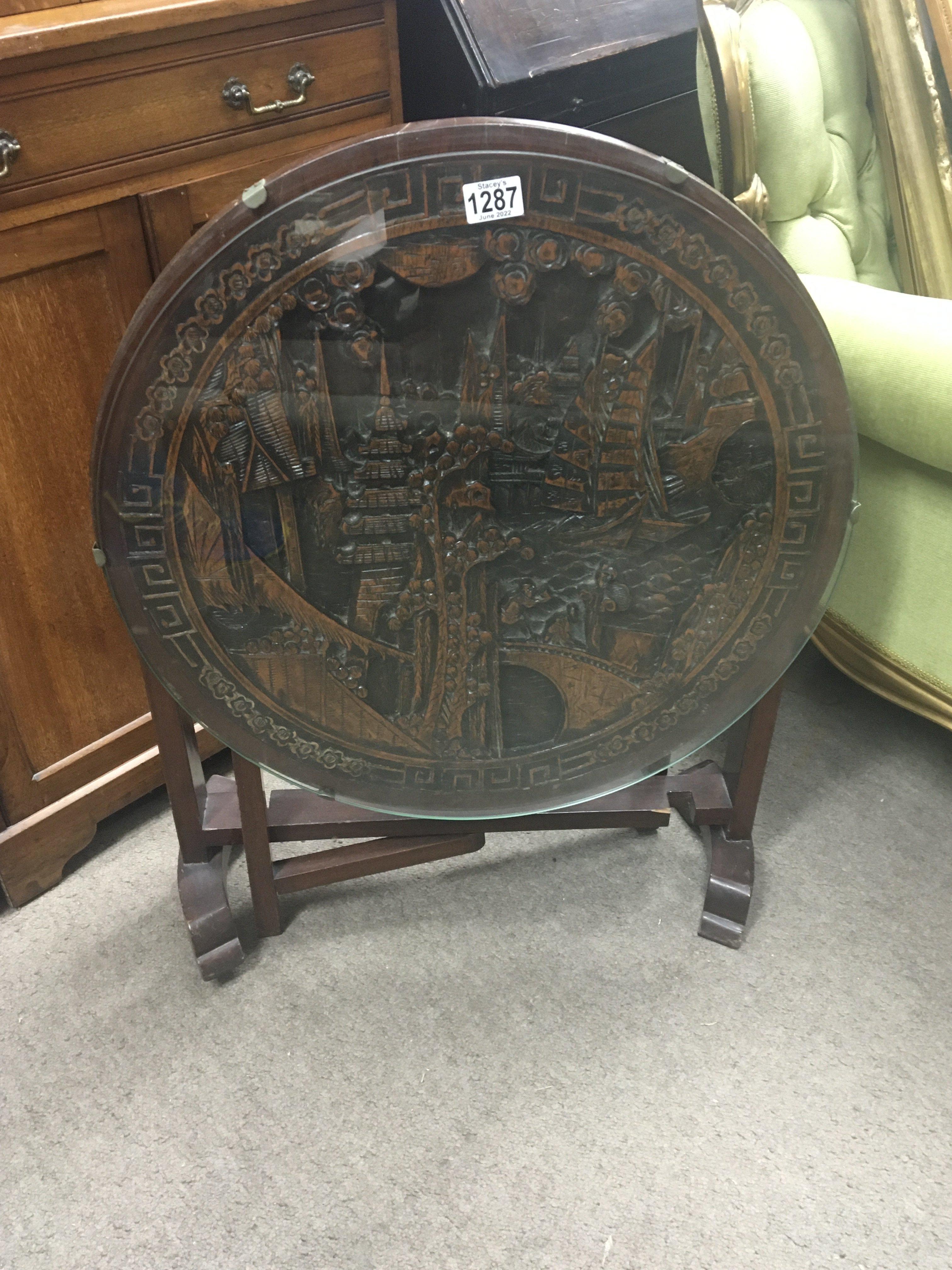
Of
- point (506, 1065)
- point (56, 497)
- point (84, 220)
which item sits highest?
point (84, 220)

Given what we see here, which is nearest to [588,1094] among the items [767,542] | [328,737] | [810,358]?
[328,737]

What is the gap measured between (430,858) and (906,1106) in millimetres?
698

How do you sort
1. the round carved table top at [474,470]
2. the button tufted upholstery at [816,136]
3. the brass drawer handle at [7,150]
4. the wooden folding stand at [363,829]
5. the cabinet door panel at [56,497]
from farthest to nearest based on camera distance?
the button tufted upholstery at [816,136]
the wooden folding stand at [363,829]
the cabinet door panel at [56,497]
the brass drawer handle at [7,150]
the round carved table top at [474,470]

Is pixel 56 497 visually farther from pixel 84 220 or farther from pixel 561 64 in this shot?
pixel 561 64

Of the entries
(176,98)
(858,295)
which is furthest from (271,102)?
(858,295)

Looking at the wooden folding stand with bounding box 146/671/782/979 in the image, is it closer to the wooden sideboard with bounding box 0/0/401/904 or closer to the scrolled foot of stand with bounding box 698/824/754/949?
the scrolled foot of stand with bounding box 698/824/754/949

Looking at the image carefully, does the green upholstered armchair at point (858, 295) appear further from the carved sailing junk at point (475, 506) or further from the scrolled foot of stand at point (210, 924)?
the scrolled foot of stand at point (210, 924)

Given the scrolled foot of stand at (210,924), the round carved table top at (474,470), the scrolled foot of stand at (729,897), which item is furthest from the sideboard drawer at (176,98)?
the scrolled foot of stand at (729,897)

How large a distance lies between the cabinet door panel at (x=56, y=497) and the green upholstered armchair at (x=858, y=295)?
0.94 metres

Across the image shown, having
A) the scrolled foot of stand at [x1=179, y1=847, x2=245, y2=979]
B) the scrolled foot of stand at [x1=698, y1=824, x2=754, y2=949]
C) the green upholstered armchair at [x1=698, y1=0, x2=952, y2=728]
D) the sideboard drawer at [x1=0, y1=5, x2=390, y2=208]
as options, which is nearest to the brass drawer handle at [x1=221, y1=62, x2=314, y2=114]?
the sideboard drawer at [x1=0, y1=5, x2=390, y2=208]

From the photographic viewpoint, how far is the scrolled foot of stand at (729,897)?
1409 mm

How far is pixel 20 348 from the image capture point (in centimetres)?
121

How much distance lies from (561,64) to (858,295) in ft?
1.76

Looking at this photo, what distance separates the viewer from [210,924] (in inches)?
53.0
